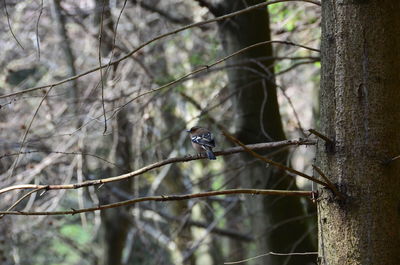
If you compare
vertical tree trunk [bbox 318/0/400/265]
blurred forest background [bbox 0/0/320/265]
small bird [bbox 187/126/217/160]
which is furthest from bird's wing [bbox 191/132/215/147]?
vertical tree trunk [bbox 318/0/400/265]

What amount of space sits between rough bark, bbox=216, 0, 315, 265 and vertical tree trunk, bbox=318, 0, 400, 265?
254 cm

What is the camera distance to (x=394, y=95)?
82.7 inches

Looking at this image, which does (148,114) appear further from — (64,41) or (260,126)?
(64,41)

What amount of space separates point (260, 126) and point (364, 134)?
8.82 feet

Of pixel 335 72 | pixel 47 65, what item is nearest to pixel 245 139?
pixel 335 72

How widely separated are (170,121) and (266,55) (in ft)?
17.1

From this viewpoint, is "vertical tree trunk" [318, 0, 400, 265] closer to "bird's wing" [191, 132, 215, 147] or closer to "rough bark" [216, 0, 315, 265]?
"bird's wing" [191, 132, 215, 147]

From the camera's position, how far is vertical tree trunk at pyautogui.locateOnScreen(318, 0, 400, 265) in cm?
Result: 206

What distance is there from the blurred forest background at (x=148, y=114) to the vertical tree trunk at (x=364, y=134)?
59 centimetres

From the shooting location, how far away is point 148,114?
236 inches

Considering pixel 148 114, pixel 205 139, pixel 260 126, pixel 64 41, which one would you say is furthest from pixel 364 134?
pixel 64 41

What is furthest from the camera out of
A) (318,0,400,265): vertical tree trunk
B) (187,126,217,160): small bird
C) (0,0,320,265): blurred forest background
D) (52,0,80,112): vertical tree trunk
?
(52,0,80,112): vertical tree trunk

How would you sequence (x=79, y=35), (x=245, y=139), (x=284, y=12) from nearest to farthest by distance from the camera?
(x=245, y=139) → (x=284, y=12) → (x=79, y=35)

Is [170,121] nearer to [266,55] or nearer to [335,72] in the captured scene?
[266,55]
